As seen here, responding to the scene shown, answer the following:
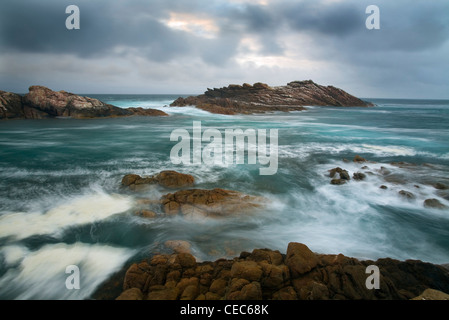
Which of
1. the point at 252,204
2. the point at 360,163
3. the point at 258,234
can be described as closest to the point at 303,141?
the point at 360,163

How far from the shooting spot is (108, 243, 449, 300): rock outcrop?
3275 mm

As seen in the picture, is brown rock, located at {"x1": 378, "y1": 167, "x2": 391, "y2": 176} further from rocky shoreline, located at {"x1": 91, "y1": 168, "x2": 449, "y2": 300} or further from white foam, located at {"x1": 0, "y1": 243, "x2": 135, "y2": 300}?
white foam, located at {"x1": 0, "y1": 243, "x2": 135, "y2": 300}

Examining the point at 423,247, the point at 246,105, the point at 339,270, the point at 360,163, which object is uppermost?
the point at 246,105

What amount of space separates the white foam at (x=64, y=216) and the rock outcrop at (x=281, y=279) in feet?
10.1

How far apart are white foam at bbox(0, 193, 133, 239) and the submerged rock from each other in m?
1.35

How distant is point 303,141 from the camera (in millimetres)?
17812

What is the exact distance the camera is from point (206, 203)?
255 inches

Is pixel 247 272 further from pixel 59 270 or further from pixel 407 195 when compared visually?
pixel 407 195

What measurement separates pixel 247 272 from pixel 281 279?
51cm

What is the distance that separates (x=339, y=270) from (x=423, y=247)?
A: 10.2 ft

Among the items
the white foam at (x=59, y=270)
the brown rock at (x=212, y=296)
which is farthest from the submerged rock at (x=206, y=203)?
the brown rock at (x=212, y=296)

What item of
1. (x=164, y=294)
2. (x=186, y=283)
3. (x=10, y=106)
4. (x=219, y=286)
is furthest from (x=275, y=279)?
(x=10, y=106)
